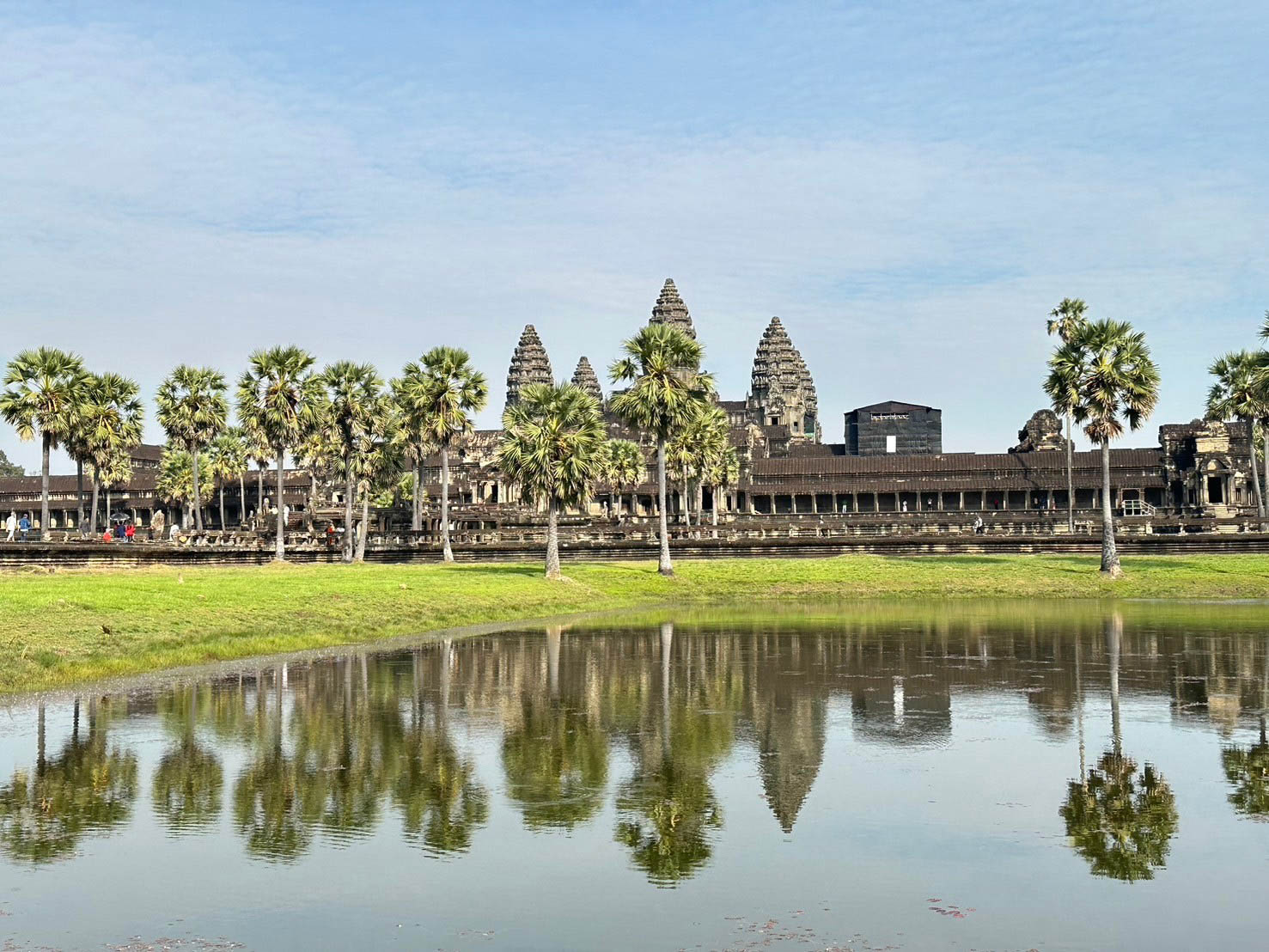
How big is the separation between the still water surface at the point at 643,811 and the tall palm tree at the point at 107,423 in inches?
2571

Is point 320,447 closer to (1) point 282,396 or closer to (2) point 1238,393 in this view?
(1) point 282,396

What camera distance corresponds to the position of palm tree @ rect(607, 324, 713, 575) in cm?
6438

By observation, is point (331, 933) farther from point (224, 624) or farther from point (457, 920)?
point (224, 624)

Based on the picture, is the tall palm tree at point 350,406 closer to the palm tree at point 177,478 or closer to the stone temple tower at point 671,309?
the palm tree at point 177,478

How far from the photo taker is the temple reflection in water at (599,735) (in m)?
15.2

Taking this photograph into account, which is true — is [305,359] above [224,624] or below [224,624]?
above

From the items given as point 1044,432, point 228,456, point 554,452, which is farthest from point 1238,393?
point 228,456

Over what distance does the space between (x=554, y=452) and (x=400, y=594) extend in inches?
728

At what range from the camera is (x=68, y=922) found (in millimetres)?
11625

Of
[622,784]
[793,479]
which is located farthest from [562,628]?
[793,479]

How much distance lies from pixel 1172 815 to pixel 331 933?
9.09 metres

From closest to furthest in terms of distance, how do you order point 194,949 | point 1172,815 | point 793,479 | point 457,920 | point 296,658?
1. point 194,949
2. point 457,920
3. point 1172,815
4. point 296,658
5. point 793,479

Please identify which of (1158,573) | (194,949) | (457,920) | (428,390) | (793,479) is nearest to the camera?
(194,949)

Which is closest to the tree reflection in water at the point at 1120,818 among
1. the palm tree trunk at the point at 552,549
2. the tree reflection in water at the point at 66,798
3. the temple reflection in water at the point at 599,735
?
the temple reflection in water at the point at 599,735
